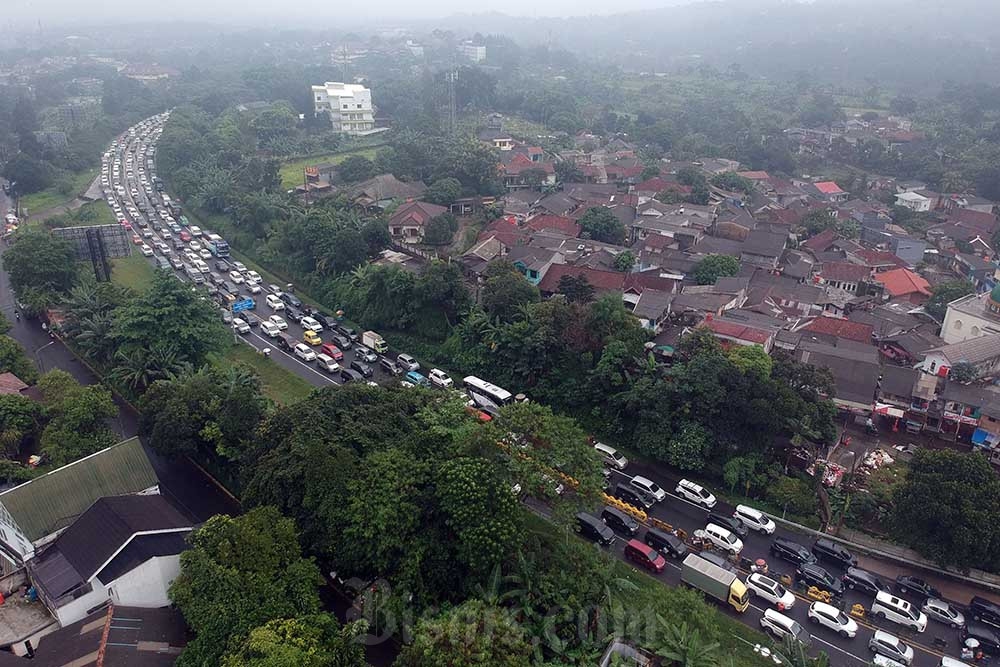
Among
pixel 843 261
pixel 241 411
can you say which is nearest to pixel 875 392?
pixel 843 261

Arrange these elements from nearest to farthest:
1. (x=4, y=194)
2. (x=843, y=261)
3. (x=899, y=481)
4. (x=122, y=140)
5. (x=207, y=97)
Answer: (x=899, y=481) < (x=843, y=261) < (x=4, y=194) < (x=122, y=140) < (x=207, y=97)

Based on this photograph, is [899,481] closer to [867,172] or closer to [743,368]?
[743,368]

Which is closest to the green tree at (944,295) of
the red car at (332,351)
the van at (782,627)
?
the van at (782,627)

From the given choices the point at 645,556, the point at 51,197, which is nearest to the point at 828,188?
the point at 645,556

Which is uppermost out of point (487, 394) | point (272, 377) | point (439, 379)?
point (487, 394)

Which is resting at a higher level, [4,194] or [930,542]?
[930,542]

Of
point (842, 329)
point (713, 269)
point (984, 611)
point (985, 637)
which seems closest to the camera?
point (985, 637)

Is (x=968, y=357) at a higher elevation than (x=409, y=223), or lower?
higher

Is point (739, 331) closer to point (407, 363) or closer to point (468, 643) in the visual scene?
point (407, 363)
